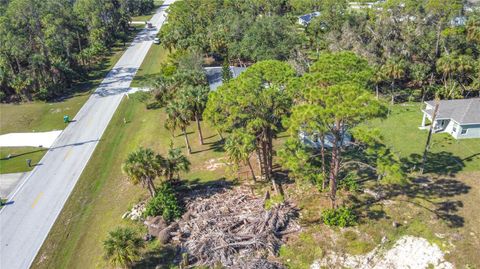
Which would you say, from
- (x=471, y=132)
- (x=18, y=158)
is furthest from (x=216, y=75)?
(x=471, y=132)

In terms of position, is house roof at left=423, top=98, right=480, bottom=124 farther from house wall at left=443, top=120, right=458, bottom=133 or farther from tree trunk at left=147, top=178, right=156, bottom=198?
tree trunk at left=147, top=178, right=156, bottom=198

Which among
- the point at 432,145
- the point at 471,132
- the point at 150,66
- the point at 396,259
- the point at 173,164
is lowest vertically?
the point at 396,259

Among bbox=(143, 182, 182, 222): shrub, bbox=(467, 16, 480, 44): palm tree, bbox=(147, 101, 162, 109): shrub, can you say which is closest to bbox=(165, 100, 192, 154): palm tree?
bbox=(143, 182, 182, 222): shrub

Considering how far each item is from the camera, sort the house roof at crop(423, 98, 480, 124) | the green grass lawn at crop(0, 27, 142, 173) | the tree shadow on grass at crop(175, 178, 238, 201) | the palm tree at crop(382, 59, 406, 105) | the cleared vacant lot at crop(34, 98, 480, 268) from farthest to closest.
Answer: the palm tree at crop(382, 59, 406, 105)
the green grass lawn at crop(0, 27, 142, 173)
the house roof at crop(423, 98, 480, 124)
the tree shadow on grass at crop(175, 178, 238, 201)
the cleared vacant lot at crop(34, 98, 480, 268)

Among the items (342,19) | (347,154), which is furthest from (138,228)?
(342,19)

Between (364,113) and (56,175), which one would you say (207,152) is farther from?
(364,113)

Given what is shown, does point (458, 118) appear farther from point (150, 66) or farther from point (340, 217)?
point (150, 66)
